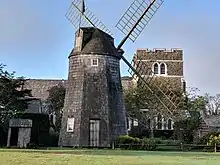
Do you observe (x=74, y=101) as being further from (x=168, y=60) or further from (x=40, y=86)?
(x=168, y=60)

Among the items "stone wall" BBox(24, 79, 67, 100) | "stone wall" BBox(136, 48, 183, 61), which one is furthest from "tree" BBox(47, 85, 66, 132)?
"stone wall" BBox(136, 48, 183, 61)

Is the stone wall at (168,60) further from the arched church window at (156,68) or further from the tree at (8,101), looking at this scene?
the tree at (8,101)

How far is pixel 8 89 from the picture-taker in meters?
42.2

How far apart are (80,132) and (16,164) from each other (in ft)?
84.9

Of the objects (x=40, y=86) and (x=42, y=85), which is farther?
(x=42, y=85)

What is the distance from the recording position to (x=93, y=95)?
40.7 m

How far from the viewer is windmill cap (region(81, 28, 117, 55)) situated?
135 feet

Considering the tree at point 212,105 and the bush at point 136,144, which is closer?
the bush at point 136,144

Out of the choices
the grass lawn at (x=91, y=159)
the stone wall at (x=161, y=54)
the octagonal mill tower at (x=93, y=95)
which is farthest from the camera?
the stone wall at (x=161, y=54)

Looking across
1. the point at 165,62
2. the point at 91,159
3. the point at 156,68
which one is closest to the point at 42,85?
the point at 156,68

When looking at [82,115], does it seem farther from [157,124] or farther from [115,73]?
[157,124]

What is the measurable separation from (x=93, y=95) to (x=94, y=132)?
297cm

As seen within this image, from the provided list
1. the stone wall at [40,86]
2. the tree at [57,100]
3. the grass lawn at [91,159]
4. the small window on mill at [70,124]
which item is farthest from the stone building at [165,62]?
the grass lawn at [91,159]

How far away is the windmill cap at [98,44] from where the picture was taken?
41.3 meters
